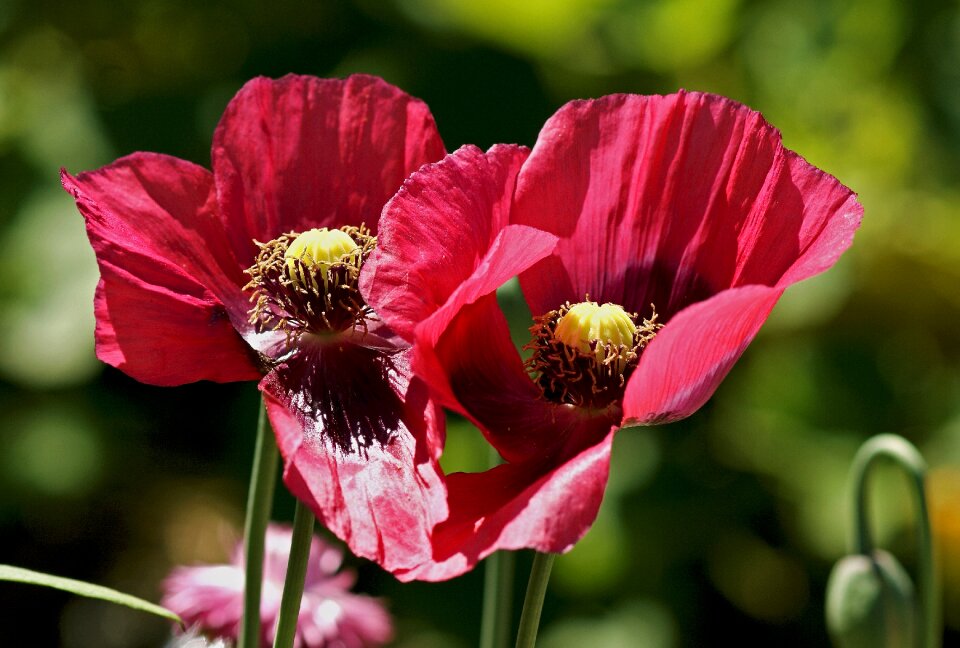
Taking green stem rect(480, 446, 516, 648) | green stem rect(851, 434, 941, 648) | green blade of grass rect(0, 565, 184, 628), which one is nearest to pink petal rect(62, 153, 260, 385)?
green blade of grass rect(0, 565, 184, 628)

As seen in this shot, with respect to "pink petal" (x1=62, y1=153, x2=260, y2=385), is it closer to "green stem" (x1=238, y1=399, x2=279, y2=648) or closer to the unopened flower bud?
"green stem" (x1=238, y1=399, x2=279, y2=648)

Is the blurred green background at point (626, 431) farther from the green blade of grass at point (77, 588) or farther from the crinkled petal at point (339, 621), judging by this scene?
the green blade of grass at point (77, 588)

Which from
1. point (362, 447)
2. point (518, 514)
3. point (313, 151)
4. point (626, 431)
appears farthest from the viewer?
point (626, 431)

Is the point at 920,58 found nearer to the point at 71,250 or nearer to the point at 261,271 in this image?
the point at 71,250

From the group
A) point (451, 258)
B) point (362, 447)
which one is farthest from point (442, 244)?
point (362, 447)

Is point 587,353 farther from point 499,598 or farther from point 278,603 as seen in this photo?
point 278,603

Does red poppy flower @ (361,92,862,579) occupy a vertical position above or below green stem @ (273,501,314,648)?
above
